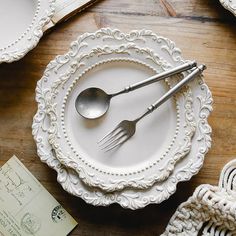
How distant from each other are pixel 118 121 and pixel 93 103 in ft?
0.18

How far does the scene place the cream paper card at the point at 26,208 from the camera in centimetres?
100

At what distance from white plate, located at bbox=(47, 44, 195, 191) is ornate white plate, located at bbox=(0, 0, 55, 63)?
8cm

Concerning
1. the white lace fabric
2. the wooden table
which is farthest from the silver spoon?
the white lace fabric

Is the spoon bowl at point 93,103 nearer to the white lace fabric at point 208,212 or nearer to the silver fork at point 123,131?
the silver fork at point 123,131

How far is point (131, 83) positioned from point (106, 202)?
21 cm

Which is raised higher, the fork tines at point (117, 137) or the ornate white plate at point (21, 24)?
the ornate white plate at point (21, 24)

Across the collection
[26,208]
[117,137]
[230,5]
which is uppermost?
[230,5]

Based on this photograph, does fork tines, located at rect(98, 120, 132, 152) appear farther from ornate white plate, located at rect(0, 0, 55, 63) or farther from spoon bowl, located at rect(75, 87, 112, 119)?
ornate white plate, located at rect(0, 0, 55, 63)

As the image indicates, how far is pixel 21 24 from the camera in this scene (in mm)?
1028

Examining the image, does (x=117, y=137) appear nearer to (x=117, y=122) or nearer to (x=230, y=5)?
(x=117, y=122)

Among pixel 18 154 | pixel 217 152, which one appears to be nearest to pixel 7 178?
pixel 18 154

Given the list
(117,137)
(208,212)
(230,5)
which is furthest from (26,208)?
(230,5)

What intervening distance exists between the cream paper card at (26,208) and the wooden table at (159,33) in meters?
0.01

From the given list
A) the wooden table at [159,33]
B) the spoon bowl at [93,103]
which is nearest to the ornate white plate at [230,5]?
the wooden table at [159,33]
